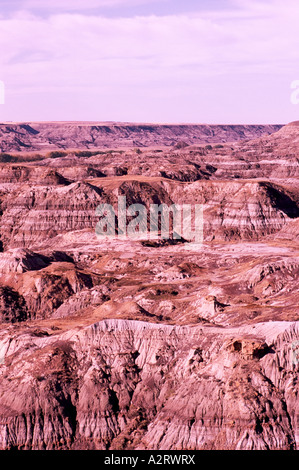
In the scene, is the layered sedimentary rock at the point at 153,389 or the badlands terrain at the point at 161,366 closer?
the layered sedimentary rock at the point at 153,389

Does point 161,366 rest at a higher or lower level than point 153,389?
higher

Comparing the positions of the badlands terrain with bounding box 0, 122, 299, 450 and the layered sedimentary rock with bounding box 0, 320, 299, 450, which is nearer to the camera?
the layered sedimentary rock with bounding box 0, 320, 299, 450

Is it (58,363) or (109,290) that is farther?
(109,290)

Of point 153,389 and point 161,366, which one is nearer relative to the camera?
point 153,389
